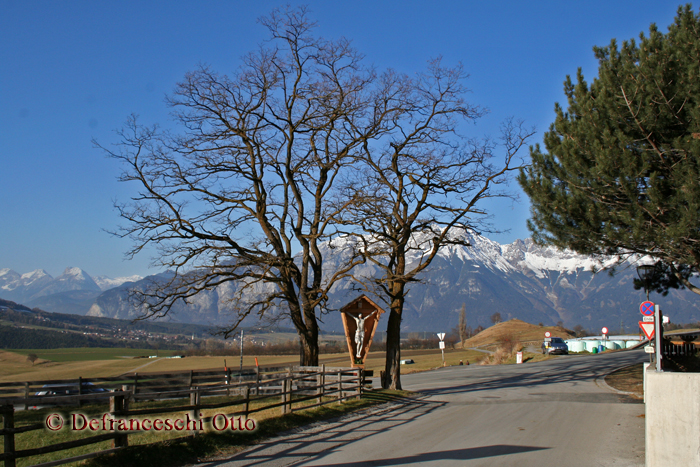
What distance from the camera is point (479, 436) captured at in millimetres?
11789

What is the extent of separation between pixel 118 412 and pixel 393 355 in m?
13.6

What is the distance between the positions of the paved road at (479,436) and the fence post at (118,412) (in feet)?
5.24

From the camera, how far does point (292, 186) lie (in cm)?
2055

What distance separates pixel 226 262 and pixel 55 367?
3939 inches

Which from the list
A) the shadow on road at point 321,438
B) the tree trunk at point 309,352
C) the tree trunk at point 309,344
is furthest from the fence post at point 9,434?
the tree trunk at point 309,352

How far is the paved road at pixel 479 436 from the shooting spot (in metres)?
9.52

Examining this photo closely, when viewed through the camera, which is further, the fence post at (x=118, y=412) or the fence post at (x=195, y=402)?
the fence post at (x=195, y=402)

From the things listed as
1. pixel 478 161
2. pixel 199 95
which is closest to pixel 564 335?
pixel 478 161

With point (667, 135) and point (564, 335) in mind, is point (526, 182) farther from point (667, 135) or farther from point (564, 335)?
point (564, 335)

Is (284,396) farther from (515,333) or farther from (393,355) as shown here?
(515,333)

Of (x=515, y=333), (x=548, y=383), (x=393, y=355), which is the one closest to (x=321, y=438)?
(x=393, y=355)

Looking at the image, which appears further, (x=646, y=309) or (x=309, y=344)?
(x=309, y=344)

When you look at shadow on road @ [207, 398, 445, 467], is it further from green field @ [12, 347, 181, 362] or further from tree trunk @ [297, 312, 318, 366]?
green field @ [12, 347, 181, 362]

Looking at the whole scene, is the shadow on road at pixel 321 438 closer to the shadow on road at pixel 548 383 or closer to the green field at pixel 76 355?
the shadow on road at pixel 548 383
